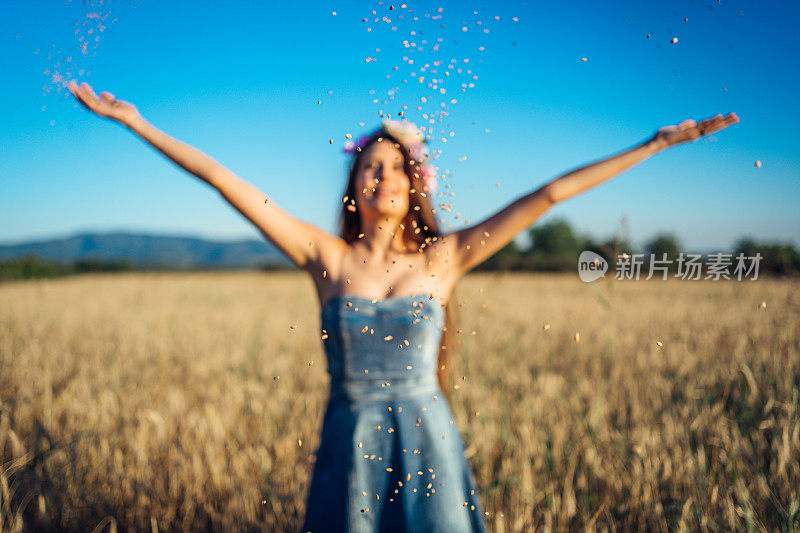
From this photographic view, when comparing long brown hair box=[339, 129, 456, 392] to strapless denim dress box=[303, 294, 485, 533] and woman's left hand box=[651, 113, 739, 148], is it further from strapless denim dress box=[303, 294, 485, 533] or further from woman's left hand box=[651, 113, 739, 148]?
woman's left hand box=[651, 113, 739, 148]

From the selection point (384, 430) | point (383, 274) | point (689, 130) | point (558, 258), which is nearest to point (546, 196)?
point (689, 130)

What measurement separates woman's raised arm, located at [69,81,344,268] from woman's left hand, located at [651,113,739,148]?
116 cm

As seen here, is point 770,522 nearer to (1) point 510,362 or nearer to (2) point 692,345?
(1) point 510,362

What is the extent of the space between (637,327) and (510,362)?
2842 millimetres

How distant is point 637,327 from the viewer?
7.14m

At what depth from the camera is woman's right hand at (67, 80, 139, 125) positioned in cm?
160

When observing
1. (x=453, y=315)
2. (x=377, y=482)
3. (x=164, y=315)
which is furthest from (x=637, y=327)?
(x=164, y=315)

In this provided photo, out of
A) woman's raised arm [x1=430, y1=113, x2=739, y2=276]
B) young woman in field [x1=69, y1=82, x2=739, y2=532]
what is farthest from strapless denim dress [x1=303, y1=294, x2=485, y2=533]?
woman's raised arm [x1=430, y1=113, x2=739, y2=276]

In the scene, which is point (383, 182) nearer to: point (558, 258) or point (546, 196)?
point (546, 196)

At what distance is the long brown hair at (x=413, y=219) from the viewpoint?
5.86 ft

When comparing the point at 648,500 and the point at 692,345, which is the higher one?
the point at 692,345

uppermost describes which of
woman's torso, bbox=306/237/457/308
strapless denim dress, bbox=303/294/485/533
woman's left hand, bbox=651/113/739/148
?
woman's left hand, bbox=651/113/739/148

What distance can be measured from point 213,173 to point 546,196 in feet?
3.52

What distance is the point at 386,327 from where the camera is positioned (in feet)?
5.33
